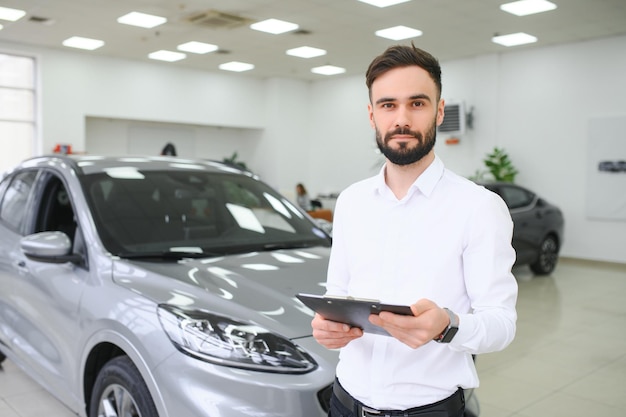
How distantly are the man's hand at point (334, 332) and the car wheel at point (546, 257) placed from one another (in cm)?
742

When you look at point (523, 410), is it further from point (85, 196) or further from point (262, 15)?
point (262, 15)

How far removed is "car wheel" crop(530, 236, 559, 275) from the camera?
811 centimetres

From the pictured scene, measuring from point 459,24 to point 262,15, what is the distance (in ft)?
10.3

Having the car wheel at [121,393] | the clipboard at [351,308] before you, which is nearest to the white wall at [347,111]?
the car wheel at [121,393]

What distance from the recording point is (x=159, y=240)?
269 cm

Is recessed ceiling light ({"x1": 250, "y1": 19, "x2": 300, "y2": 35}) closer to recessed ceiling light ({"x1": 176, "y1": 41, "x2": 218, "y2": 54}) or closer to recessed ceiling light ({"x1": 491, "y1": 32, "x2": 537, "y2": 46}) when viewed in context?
recessed ceiling light ({"x1": 176, "y1": 41, "x2": 218, "y2": 54})

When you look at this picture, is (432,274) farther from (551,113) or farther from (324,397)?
(551,113)

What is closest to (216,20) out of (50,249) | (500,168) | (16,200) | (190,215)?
(500,168)

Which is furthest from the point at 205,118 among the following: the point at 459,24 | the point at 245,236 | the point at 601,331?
the point at 245,236

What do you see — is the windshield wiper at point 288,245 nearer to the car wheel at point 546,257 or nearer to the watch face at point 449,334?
the watch face at point 449,334

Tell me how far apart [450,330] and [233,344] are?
970 millimetres

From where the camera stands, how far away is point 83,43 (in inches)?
449

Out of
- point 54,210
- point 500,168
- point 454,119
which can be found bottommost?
point 54,210

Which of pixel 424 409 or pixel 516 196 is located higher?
pixel 516 196
